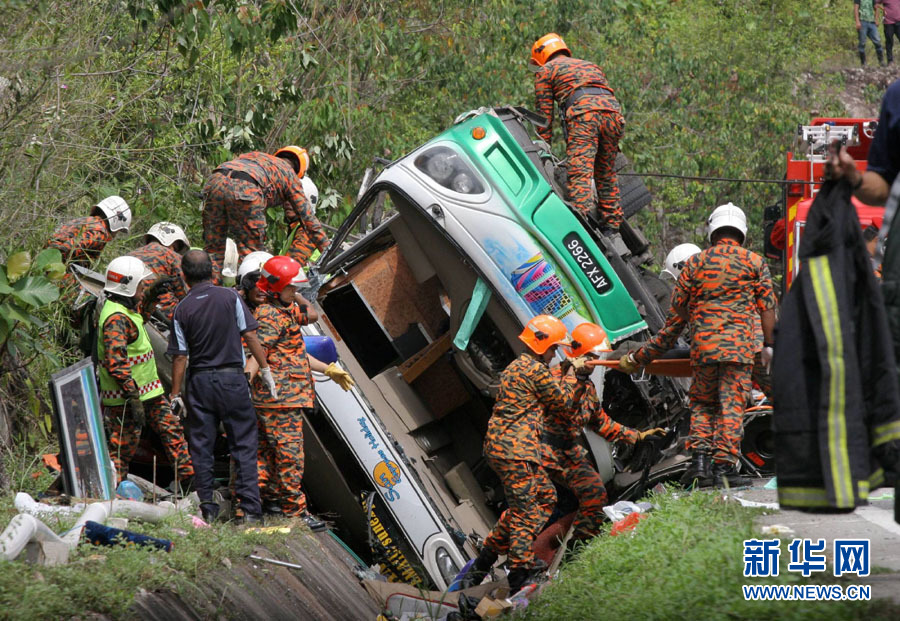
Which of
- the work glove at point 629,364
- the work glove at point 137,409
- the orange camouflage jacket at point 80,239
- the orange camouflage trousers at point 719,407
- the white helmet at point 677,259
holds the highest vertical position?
the orange camouflage jacket at point 80,239

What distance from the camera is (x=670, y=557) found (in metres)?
5.37

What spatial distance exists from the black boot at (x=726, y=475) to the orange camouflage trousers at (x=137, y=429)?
349 cm

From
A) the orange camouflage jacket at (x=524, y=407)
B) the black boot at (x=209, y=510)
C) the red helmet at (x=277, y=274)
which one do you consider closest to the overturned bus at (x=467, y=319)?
the orange camouflage jacket at (x=524, y=407)

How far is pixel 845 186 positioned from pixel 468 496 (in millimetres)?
5349

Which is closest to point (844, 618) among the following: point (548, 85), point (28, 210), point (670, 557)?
point (670, 557)

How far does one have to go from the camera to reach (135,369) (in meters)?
7.57

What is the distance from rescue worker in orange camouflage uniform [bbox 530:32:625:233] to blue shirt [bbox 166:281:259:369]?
262cm

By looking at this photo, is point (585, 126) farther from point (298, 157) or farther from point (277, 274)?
point (277, 274)

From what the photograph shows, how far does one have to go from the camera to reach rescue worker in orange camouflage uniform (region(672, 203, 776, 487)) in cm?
699

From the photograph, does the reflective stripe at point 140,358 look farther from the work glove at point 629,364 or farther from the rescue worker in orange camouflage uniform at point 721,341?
the rescue worker in orange camouflage uniform at point 721,341

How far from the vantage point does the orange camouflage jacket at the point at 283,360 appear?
296 inches

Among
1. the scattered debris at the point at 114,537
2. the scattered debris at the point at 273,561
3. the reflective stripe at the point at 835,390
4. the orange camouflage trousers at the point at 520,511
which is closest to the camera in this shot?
the reflective stripe at the point at 835,390

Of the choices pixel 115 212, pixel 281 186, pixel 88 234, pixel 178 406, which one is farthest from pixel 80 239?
pixel 178 406

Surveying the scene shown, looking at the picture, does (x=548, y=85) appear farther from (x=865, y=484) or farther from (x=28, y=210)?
(x=865, y=484)
